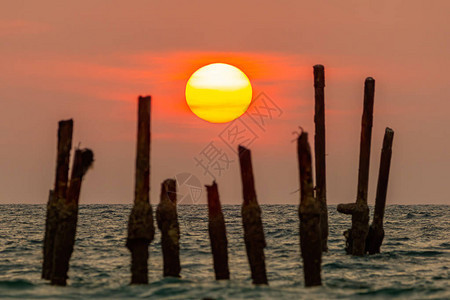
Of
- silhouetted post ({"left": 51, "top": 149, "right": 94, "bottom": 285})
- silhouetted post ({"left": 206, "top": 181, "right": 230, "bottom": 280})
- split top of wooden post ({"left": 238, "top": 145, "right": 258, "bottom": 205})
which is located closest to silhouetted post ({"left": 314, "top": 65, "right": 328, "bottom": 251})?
silhouetted post ({"left": 206, "top": 181, "right": 230, "bottom": 280})

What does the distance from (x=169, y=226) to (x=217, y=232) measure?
3.86ft

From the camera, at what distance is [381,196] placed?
2586cm

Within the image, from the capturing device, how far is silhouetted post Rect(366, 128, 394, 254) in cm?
2541

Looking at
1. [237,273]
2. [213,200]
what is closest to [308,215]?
[213,200]

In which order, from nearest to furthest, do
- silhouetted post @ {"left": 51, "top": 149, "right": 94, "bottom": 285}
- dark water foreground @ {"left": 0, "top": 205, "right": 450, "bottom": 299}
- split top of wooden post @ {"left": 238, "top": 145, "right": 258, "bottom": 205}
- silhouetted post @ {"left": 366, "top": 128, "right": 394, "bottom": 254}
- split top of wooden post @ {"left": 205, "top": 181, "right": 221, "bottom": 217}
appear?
split top of wooden post @ {"left": 238, "top": 145, "right": 258, "bottom": 205}, dark water foreground @ {"left": 0, "top": 205, "right": 450, "bottom": 299}, silhouetted post @ {"left": 51, "top": 149, "right": 94, "bottom": 285}, split top of wooden post @ {"left": 205, "top": 181, "right": 221, "bottom": 217}, silhouetted post @ {"left": 366, "top": 128, "right": 394, "bottom": 254}

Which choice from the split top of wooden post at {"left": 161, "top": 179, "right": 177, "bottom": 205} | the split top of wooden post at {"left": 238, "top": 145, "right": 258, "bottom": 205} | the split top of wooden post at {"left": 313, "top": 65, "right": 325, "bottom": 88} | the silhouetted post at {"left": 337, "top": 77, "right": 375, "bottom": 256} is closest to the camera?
the split top of wooden post at {"left": 238, "top": 145, "right": 258, "bottom": 205}

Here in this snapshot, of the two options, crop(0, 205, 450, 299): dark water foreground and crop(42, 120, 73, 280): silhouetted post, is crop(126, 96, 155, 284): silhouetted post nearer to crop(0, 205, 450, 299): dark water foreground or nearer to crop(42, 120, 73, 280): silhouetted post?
crop(0, 205, 450, 299): dark water foreground

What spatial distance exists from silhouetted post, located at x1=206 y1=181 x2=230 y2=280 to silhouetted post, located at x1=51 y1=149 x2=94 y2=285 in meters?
2.94

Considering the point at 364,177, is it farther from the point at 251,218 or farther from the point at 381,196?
the point at 251,218

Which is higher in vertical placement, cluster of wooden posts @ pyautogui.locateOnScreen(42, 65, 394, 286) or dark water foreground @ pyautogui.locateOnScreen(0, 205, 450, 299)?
cluster of wooden posts @ pyautogui.locateOnScreen(42, 65, 394, 286)

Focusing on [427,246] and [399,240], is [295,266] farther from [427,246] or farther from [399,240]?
[399,240]

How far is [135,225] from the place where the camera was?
1819 centimetres

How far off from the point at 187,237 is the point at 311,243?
85.6 feet

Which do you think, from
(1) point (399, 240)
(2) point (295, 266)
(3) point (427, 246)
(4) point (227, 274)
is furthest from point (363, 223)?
(1) point (399, 240)
